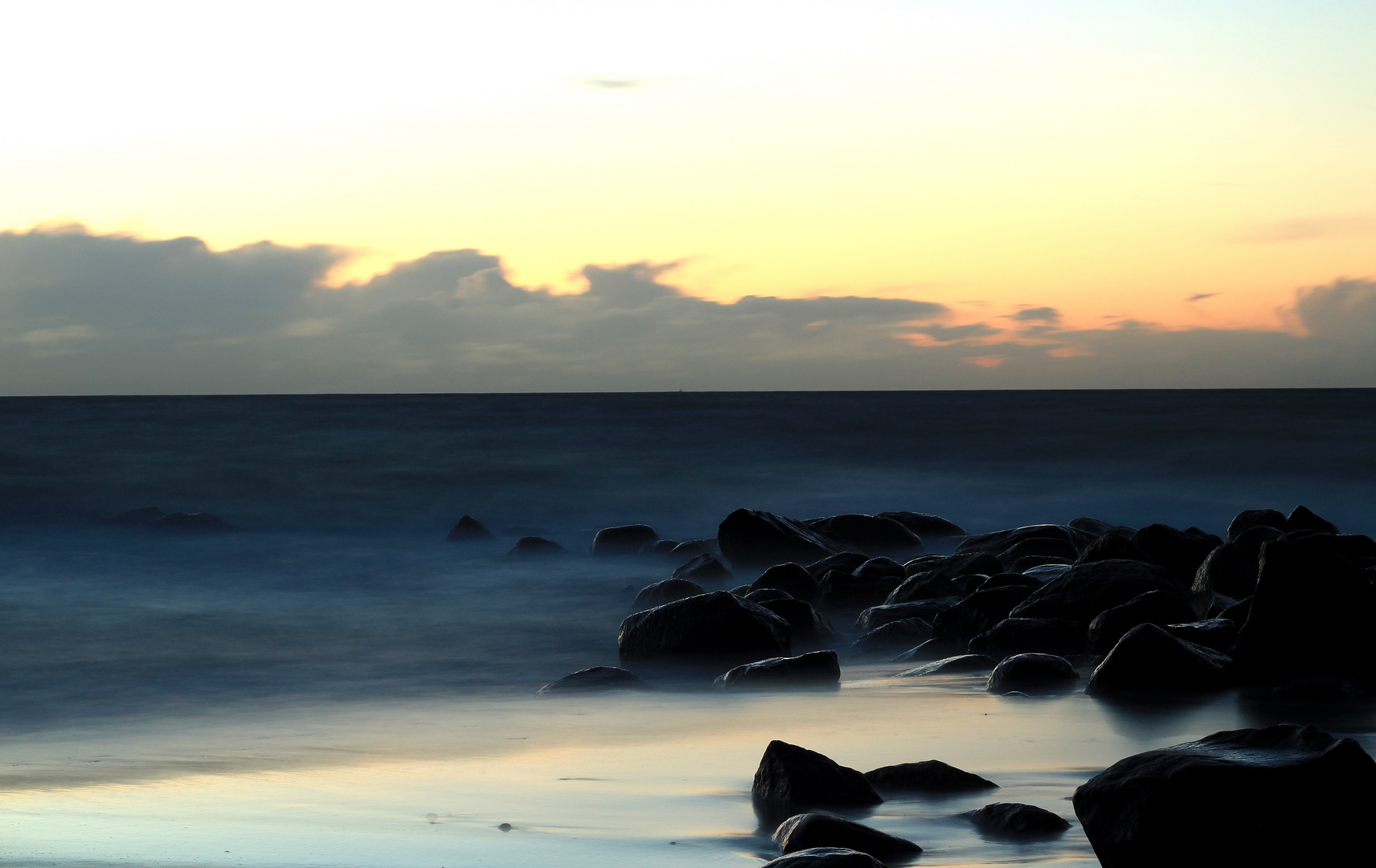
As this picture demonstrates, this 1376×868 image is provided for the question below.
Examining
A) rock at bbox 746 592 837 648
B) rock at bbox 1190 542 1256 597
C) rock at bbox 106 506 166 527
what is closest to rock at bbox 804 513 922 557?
rock at bbox 746 592 837 648

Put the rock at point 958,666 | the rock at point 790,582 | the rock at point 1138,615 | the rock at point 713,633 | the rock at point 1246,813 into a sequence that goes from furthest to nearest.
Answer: the rock at point 790,582, the rock at point 713,633, the rock at point 1138,615, the rock at point 958,666, the rock at point 1246,813

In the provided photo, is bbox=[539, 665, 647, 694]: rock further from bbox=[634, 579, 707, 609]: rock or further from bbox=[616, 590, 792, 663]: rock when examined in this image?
bbox=[634, 579, 707, 609]: rock

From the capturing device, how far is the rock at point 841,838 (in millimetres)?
3289

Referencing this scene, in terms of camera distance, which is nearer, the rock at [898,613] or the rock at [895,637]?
the rock at [895,637]

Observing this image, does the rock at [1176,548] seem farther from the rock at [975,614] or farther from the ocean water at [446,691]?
the ocean water at [446,691]

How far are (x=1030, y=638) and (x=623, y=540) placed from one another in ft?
25.4

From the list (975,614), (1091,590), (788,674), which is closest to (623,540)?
(975,614)

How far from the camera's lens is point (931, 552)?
12992 millimetres

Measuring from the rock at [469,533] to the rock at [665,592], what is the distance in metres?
6.68

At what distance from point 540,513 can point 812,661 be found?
16.0 meters

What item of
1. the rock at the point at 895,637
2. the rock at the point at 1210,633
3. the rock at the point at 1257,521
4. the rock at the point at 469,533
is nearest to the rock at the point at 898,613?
the rock at the point at 895,637

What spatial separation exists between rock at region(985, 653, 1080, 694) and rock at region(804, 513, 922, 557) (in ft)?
20.7

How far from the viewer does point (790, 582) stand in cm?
934

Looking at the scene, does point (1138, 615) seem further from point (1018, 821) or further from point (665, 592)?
point (665, 592)
